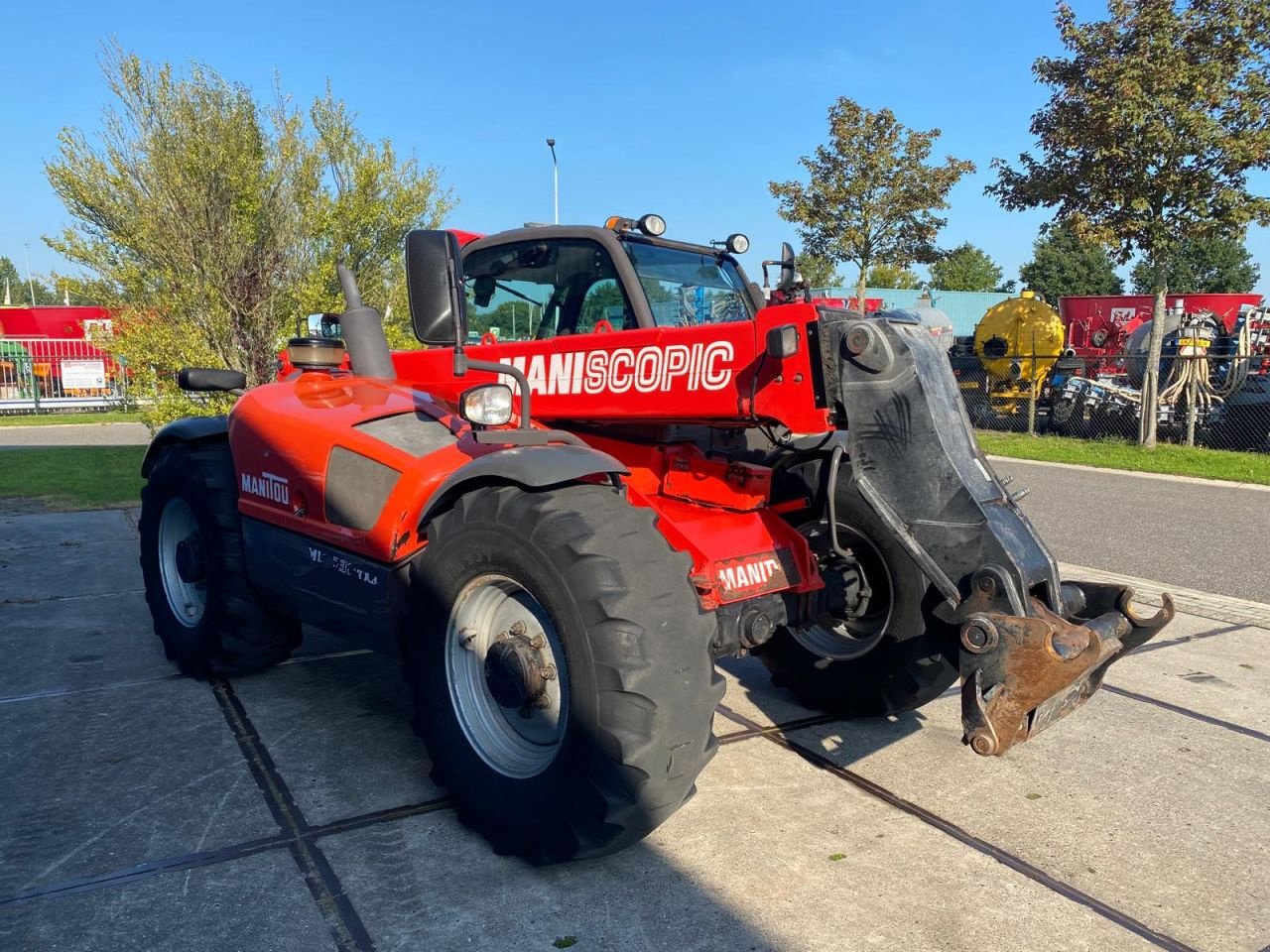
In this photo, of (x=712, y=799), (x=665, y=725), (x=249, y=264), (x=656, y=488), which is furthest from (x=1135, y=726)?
(x=249, y=264)

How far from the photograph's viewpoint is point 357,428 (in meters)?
3.68

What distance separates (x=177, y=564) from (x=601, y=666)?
10.2ft

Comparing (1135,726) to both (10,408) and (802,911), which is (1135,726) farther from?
(10,408)

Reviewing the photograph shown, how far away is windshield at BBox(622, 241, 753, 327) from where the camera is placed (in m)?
3.99

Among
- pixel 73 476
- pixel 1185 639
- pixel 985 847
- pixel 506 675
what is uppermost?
pixel 506 675

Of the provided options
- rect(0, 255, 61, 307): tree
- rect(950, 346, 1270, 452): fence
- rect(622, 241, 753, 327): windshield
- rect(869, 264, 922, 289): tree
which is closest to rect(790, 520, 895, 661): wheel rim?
rect(622, 241, 753, 327): windshield

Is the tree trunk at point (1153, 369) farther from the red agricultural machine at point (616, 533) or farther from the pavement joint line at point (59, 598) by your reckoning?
the pavement joint line at point (59, 598)

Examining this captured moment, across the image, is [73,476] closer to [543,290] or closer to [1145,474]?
[543,290]

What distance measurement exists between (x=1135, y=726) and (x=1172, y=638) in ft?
5.72

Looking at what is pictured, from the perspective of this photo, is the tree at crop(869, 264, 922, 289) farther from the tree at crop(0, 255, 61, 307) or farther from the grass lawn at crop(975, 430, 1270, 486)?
the tree at crop(0, 255, 61, 307)

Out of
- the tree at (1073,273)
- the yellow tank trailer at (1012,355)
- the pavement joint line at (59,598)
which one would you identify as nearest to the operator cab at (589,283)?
the pavement joint line at (59,598)

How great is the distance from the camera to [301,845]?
3.02 meters

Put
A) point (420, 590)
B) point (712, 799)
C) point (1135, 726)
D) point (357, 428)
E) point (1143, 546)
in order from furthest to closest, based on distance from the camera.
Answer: point (1143, 546) → point (1135, 726) → point (357, 428) → point (712, 799) → point (420, 590)

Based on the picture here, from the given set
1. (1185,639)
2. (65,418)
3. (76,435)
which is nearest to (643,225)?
(1185,639)
